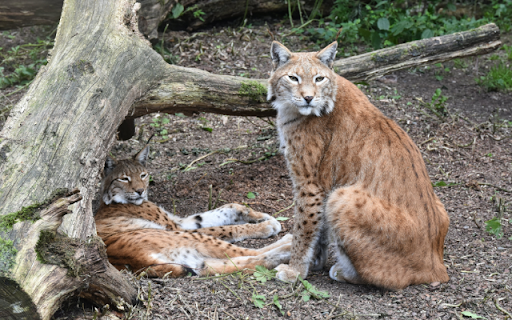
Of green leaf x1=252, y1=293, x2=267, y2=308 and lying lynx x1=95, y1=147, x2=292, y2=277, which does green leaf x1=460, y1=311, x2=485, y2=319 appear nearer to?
green leaf x1=252, y1=293, x2=267, y2=308

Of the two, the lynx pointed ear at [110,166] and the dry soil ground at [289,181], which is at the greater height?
the lynx pointed ear at [110,166]

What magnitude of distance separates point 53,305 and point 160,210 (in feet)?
8.18

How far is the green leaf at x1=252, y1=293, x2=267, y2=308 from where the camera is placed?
3.44m

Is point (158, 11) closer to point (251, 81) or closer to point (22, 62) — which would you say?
point (22, 62)

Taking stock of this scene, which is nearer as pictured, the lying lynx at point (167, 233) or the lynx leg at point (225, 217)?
the lying lynx at point (167, 233)

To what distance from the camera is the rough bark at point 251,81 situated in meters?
4.76

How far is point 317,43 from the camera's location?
322 inches

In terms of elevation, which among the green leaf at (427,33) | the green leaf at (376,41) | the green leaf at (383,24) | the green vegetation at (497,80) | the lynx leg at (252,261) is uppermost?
the green leaf at (383,24)

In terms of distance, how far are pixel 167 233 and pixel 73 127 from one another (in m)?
1.42

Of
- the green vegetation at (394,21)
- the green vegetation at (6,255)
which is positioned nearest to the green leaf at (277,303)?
the green vegetation at (6,255)

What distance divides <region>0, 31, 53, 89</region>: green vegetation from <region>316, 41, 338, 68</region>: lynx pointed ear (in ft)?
15.8

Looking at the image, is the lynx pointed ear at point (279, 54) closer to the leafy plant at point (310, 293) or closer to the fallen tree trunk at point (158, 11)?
the leafy plant at point (310, 293)

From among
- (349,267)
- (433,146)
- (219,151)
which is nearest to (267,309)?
(349,267)

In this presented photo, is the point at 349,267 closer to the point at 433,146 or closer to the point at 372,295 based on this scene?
the point at 372,295
